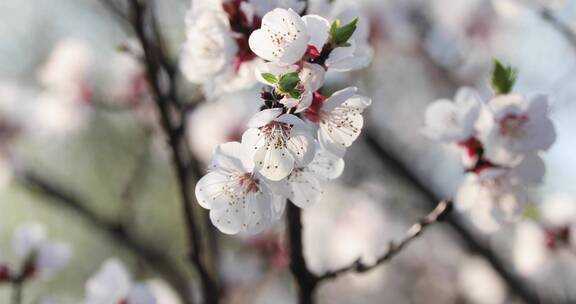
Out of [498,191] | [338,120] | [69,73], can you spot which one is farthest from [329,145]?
[69,73]

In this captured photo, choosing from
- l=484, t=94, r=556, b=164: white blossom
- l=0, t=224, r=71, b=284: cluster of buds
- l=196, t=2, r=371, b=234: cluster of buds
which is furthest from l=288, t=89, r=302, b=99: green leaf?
l=0, t=224, r=71, b=284: cluster of buds

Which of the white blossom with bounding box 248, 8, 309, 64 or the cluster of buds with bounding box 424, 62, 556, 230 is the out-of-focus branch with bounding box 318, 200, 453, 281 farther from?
the white blossom with bounding box 248, 8, 309, 64

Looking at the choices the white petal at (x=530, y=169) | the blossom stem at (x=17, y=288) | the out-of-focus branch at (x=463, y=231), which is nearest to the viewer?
the white petal at (x=530, y=169)

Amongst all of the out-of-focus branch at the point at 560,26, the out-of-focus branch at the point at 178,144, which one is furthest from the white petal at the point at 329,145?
the out-of-focus branch at the point at 560,26

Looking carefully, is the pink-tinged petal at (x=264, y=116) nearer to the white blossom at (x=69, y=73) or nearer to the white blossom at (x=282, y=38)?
the white blossom at (x=282, y=38)

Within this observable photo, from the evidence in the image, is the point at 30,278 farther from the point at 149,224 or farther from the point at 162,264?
the point at 149,224

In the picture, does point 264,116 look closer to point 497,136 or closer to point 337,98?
point 337,98
